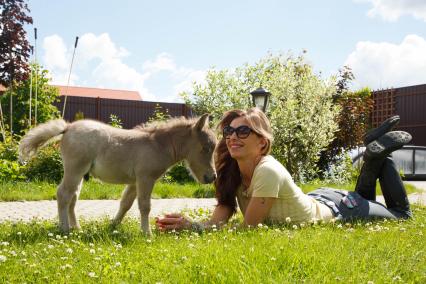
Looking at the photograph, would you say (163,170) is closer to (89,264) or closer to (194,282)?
(89,264)

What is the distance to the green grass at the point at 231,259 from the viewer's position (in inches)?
140

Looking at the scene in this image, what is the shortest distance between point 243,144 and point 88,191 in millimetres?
7262

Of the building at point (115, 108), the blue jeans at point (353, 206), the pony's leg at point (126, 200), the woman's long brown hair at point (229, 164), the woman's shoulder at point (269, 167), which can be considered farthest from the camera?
the building at point (115, 108)

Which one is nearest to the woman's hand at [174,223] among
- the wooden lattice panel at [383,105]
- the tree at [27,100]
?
the tree at [27,100]

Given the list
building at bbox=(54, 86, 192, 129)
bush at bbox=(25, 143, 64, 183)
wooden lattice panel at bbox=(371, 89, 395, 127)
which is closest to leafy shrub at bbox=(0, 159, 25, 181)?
bush at bbox=(25, 143, 64, 183)

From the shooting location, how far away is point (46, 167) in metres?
14.0

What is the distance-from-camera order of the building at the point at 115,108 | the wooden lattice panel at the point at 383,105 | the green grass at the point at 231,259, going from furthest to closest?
the wooden lattice panel at the point at 383,105
the building at the point at 115,108
the green grass at the point at 231,259

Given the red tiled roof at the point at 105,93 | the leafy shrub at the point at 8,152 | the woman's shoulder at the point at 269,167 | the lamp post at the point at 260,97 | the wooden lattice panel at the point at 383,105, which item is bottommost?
the leafy shrub at the point at 8,152

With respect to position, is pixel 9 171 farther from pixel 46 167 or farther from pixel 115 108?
pixel 115 108

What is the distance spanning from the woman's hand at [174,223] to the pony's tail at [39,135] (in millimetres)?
1733

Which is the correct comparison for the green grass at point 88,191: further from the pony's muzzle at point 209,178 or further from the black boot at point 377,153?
the black boot at point 377,153

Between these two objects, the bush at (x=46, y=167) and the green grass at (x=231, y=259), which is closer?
the green grass at (x=231, y=259)

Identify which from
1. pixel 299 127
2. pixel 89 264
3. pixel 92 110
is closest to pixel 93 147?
pixel 89 264

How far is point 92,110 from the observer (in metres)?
25.4
